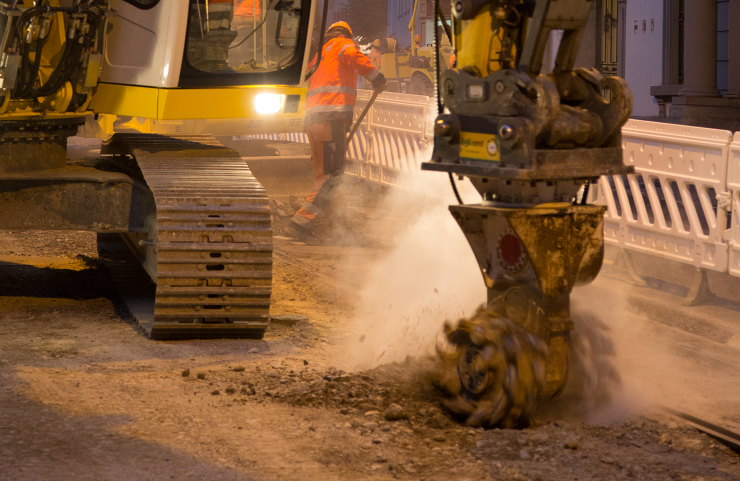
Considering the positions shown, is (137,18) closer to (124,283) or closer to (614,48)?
(124,283)

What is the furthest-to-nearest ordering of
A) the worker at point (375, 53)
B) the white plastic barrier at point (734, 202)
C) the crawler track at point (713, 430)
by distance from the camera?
the worker at point (375, 53) < the white plastic barrier at point (734, 202) < the crawler track at point (713, 430)

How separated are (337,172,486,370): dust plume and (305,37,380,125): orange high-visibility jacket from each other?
135cm

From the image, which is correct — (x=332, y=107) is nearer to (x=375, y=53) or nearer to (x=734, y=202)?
(x=734, y=202)

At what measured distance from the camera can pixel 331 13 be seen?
211 ft

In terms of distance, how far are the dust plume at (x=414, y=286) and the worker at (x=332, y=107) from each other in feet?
2.46

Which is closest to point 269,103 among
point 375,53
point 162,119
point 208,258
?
point 162,119

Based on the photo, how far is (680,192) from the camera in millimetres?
7926

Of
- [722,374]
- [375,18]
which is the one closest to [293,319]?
[722,374]

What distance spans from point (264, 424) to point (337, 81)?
22.5 ft

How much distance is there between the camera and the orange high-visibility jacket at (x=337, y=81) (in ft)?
35.2

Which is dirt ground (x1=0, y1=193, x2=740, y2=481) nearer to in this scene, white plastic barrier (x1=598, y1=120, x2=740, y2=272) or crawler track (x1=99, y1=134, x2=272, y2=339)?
crawler track (x1=99, y1=134, x2=272, y2=339)

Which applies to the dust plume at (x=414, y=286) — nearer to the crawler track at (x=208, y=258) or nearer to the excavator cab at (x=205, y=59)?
the crawler track at (x=208, y=258)

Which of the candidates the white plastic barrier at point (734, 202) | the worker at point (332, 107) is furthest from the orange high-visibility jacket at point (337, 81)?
the white plastic barrier at point (734, 202)

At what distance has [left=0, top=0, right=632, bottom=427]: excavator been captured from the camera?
13.7 ft
